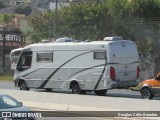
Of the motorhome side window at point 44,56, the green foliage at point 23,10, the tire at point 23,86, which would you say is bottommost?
→ the green foliage at point 23,10

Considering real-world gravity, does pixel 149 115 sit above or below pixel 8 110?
below

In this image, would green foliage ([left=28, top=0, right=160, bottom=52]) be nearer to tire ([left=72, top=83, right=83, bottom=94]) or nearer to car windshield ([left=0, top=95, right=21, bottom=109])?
tire ([left=72, top=83, right=83, bottom=94])

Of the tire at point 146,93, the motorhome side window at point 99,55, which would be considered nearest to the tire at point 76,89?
the motorhome side window at point 99,55

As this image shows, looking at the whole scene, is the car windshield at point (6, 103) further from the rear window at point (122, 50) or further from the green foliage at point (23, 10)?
the green foliage at point (23, 10)

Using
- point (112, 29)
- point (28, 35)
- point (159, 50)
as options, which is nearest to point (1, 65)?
point (28, 35)

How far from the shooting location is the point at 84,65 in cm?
2822

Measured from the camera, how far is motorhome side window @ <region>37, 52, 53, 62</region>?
30328 millimetres

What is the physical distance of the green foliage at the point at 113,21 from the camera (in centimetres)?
5434

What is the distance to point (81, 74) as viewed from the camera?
28.5 m

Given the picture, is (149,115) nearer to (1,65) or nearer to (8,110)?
(8,110)

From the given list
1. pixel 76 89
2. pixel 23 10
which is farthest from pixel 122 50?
pixel 23 10

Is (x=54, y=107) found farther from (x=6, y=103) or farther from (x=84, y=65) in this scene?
(x=6, y=103)

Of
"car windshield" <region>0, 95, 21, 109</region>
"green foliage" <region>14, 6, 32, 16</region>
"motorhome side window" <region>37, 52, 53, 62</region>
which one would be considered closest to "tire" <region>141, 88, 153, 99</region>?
"motorhome side window" <region>37, 52, 53, 62</region>

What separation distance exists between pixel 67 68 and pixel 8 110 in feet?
49.8
